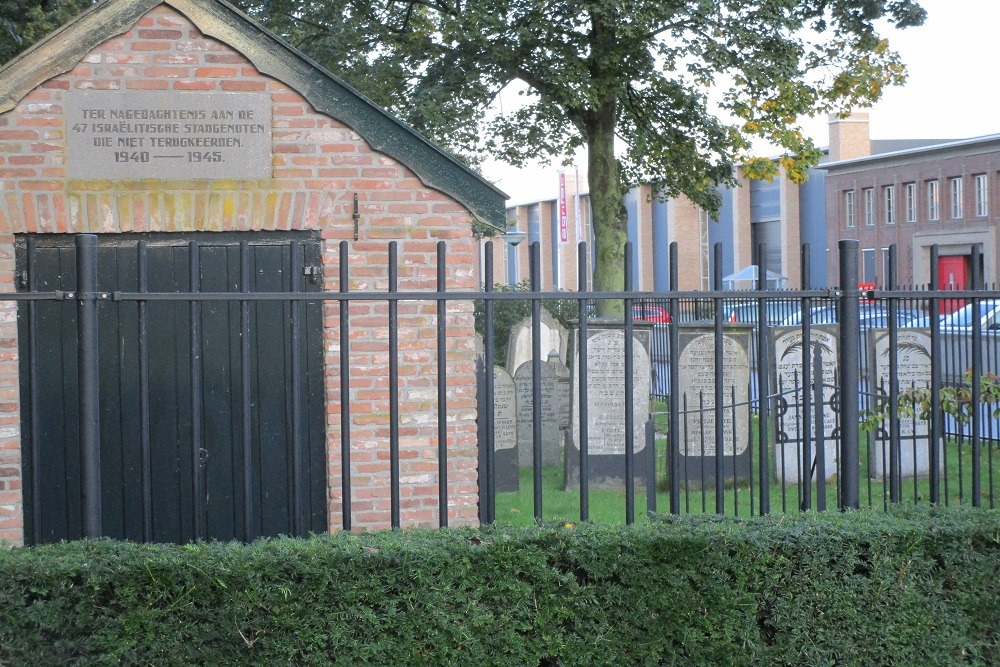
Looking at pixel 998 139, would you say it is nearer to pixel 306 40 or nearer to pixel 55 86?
pixel 306 40

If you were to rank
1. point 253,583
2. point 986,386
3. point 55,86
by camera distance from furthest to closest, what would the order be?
point 55,86 < point 986,386 < point 253,583

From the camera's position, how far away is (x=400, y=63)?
18281mm

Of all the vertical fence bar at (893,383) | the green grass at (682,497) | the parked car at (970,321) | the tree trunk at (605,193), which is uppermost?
the tree trunk at (605,193)

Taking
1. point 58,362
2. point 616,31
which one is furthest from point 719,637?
point 616,31

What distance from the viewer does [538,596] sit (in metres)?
3.73

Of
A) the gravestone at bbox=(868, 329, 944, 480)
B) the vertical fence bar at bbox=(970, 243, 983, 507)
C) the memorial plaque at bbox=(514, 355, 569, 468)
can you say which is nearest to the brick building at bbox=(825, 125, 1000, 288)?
the gravestone at bbox=(868, 329, 944, 480)

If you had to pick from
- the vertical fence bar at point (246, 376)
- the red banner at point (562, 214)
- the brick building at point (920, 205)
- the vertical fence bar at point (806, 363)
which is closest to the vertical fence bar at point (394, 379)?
the vertical fence bar at point (246, 376)

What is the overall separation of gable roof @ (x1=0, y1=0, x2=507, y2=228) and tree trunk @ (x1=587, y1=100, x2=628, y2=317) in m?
11.4

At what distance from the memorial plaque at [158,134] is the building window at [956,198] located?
3866 centimetres

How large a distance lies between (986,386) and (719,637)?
2.35 meters

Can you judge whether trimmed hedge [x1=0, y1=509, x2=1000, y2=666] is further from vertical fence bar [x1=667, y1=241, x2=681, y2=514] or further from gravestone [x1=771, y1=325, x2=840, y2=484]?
gravestone [x1=771, y1=325, x2=840, y2=484]

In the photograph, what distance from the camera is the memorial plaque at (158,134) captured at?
20.9 ft

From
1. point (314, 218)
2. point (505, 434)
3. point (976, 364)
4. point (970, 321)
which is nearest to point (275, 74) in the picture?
point (314, 218)

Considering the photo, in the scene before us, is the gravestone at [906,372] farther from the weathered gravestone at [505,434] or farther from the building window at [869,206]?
the building window at [869,206]
